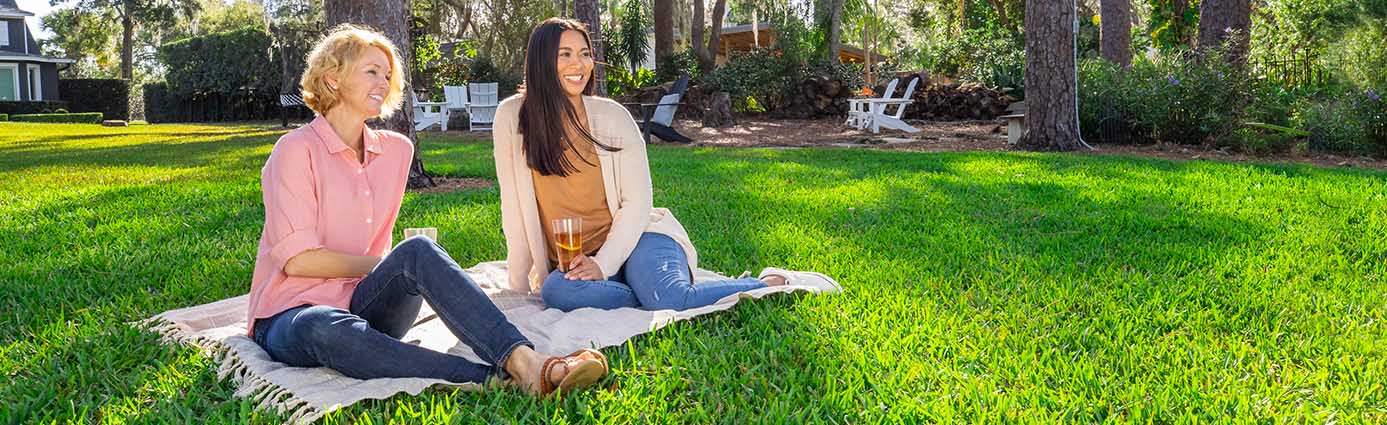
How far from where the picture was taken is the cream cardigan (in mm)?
3049

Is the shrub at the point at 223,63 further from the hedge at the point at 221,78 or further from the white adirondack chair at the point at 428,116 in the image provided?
the white adirondack chair at the point at 428,116

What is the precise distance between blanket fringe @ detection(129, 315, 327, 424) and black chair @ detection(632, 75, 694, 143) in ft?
28.7

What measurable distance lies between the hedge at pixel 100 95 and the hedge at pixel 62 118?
316 cm

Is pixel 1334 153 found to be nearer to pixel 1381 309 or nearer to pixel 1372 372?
pixel 1381 309

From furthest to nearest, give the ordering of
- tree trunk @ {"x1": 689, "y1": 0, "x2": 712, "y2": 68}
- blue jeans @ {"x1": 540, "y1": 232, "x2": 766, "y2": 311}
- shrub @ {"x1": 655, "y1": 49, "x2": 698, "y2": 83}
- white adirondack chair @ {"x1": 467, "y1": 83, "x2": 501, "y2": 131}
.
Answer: tree trunk @ {"x1": 689, "y1": 0, "x2": 712, "y2": 68}, shrub @ {"x1": 655, "y1": 49, "x2": 698, "y2": 83}, white adirondack chair @ {"x1": 467, "y1": 83, "x2": 501, "y2": 131}, blue jeans @ {"x1": 540, "y1": 232, "x2": 766, "y2": 311}

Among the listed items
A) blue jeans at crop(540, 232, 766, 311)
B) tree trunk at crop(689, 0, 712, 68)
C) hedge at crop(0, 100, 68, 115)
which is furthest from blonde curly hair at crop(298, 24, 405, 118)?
hedge at crop(0, 100, 68, 115)

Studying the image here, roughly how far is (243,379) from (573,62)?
1.27m

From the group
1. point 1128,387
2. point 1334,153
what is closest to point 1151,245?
point 1128,387

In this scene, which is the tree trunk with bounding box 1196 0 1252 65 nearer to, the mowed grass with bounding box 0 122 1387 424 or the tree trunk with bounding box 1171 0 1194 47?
the tree trunk with bounding box 1171 0 1194 47

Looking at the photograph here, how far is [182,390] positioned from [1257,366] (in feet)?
8.13

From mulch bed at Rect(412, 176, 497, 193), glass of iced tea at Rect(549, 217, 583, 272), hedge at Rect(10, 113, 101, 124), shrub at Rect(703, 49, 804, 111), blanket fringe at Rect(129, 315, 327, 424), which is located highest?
shrub at Rect(703, 49, 804, 111)

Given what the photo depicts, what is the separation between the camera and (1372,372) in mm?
2242

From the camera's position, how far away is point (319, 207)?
2492 mm

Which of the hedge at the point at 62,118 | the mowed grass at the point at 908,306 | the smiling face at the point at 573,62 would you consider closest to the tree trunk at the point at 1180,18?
the mowed grass at the point at 908,306
